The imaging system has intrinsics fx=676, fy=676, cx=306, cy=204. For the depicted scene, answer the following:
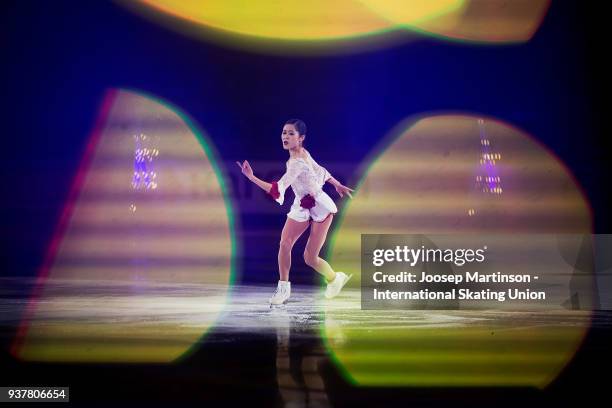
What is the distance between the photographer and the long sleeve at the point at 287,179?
4398mm

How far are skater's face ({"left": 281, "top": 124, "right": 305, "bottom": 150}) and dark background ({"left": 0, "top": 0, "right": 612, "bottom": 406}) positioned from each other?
21 cm

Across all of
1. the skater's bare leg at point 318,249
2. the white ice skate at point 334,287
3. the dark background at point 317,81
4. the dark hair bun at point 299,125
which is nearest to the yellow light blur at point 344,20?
the dark background at point 317,81

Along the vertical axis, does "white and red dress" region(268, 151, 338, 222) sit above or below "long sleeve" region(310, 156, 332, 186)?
below

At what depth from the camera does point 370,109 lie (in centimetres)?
496

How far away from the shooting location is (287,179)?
14.6 feet

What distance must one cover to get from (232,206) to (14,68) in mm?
1921

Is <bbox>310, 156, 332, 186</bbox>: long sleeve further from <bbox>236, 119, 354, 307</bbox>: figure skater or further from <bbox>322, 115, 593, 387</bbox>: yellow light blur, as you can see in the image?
<bbox>322, 115, 593, 387</bbox>: yellow light blur

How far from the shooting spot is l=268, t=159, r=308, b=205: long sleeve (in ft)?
14.4

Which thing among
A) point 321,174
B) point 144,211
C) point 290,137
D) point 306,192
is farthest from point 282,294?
point 144,211

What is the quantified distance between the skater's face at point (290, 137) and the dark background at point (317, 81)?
0.21 m

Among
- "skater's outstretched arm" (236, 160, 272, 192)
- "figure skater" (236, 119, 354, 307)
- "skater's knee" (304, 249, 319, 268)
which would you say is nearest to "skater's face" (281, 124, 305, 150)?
"figure skater" (236, 119, 354, 307)

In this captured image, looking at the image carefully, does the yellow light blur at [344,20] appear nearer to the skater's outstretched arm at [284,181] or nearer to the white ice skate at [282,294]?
the skater's outstretched arm at [284,181]

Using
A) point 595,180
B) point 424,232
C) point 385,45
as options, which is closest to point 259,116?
point 385,45

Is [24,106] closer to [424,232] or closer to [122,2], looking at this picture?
[122,2]
